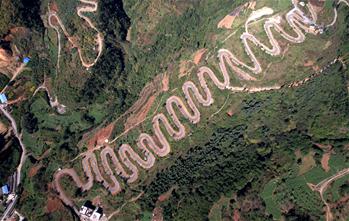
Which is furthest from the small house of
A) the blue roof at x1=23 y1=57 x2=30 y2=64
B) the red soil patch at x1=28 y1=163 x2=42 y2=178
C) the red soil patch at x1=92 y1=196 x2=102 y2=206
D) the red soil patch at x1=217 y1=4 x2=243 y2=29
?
the red soil patch at x1=217 y1=4 x2=243 y2=29

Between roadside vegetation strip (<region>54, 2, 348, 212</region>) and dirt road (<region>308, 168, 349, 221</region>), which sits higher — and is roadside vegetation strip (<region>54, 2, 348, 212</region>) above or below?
above

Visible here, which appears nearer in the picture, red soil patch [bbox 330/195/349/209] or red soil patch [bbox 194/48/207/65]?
red soil patch [bbox 330/195/349/209]

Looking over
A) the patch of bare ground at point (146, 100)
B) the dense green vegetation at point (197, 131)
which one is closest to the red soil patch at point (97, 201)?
the dense green vegetation at point (197, 131)

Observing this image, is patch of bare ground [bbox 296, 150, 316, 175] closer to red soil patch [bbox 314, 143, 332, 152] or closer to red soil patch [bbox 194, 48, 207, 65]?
red soil patch [bbox 314, 143, 332, 152]

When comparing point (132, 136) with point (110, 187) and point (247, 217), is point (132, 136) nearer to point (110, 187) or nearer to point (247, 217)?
point (110, 187)

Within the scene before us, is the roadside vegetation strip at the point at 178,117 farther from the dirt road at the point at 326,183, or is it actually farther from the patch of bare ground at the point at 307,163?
the dirt road at the point at 326,183

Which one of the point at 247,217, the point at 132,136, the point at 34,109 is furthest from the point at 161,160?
the point at 34,109
